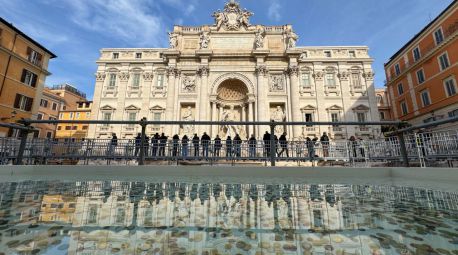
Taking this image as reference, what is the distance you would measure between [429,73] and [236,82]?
2086 cm

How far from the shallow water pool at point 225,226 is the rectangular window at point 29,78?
90.8 ft

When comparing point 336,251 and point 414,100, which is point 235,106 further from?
point 336,251

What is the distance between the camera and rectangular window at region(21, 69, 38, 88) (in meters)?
22.2

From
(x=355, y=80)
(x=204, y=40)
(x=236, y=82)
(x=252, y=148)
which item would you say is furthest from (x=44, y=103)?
(x=355, y=80)

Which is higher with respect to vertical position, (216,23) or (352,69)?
(216,23)

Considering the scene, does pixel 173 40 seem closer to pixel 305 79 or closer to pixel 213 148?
pixel 305 79

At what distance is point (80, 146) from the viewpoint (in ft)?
28.7

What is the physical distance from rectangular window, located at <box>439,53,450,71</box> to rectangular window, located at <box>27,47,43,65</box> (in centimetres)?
4237

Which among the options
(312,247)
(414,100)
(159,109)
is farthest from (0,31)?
(414,100)

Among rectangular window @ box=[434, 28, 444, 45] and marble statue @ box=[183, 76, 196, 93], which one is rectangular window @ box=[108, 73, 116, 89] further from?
A: rectangular window @ box=[434, 28, 444, 45]

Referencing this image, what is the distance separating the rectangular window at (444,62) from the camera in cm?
2110

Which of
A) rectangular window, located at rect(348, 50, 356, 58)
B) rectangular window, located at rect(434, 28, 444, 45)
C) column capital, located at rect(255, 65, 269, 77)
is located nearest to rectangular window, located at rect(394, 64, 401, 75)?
rectangular window, located at rect(434, 28, 444, 45)

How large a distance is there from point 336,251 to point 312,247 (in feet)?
0.41

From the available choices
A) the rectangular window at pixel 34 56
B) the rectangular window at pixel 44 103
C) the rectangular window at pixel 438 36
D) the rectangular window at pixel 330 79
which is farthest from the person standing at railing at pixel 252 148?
the rectangular window at pixel 44 103
